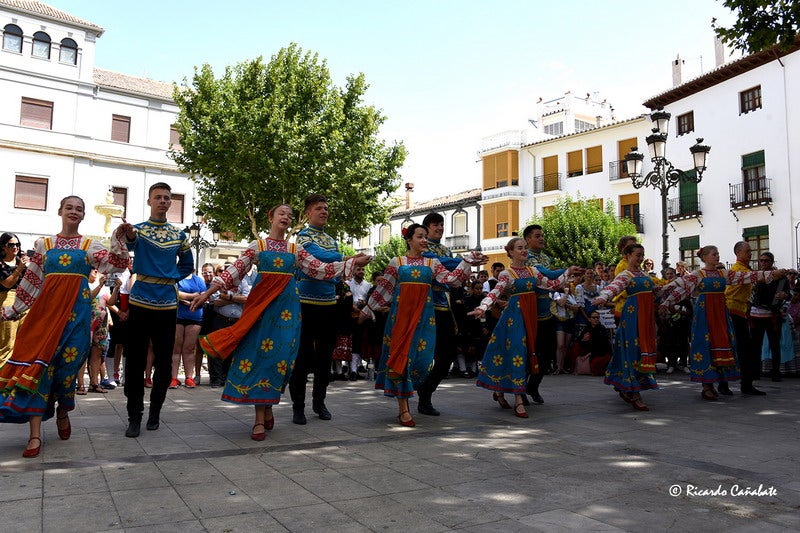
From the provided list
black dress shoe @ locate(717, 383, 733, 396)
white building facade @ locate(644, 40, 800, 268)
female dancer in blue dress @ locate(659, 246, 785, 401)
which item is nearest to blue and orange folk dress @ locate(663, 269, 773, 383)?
female dancer in blue dress @ locate(659, 246, 785, 401)

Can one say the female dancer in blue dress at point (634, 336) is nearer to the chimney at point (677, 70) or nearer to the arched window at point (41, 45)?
the chimney at point (677, 70)

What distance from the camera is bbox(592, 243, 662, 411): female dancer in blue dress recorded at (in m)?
7.66

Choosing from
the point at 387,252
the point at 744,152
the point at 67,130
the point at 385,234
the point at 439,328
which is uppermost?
the point at 67,130

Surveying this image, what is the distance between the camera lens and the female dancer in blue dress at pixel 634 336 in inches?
301

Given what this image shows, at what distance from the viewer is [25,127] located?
33344 mm

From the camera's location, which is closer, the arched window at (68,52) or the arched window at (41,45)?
the arched window at (41,45)

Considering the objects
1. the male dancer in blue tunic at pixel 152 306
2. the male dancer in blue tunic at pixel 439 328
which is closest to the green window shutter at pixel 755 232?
the male dancer in blue tunic at pixel 439 328

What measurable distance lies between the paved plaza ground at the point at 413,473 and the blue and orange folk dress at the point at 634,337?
61 cm

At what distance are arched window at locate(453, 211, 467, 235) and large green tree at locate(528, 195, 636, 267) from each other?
1203 centimetres

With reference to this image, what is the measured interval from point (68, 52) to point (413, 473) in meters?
38.1

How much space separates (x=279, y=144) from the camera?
24.0 metres

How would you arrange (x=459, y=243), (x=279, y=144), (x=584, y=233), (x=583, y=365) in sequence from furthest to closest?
(x=459, y=243), (x=584, y=233), (x=279, y=144), (x=583, y=365)

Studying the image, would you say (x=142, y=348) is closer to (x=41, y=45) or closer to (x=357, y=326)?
(x=357, y=326)

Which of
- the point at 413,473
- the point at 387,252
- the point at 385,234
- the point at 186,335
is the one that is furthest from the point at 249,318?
the point at 385,234
